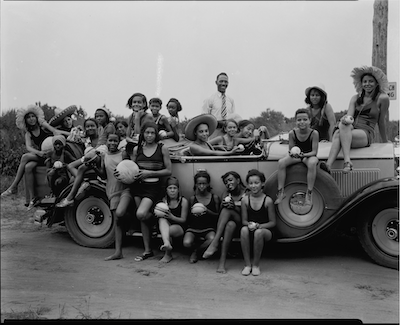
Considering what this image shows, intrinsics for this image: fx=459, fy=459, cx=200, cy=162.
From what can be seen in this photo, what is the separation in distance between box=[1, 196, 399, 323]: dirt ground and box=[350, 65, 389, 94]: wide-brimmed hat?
6.84 ft

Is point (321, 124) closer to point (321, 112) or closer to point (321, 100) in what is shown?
point (321, 112)

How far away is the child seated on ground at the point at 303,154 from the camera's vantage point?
17.2 feet

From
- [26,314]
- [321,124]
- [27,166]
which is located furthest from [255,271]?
[27,166]

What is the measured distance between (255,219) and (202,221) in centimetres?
68

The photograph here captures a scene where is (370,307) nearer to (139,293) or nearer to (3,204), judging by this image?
(139,293)

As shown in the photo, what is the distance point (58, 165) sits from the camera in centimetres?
628

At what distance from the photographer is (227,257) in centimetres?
566

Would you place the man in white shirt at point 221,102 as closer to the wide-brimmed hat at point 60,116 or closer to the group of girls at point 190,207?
the group of girls at point 190,207

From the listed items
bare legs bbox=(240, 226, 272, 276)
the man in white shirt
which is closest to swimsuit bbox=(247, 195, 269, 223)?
bare legs bbox=(240, 226, 272, 276)

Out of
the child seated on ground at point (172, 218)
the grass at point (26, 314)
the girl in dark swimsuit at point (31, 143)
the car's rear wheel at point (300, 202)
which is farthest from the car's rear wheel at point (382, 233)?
the girl in dark swimsuit at point (31, 143)

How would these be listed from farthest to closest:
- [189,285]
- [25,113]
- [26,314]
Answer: [25,113]
[189,285]
[26,314]

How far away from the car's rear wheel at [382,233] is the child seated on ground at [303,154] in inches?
27.3

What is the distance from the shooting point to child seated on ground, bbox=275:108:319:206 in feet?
17.2

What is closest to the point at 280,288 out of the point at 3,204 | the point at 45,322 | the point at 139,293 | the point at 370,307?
the point at 370,307
